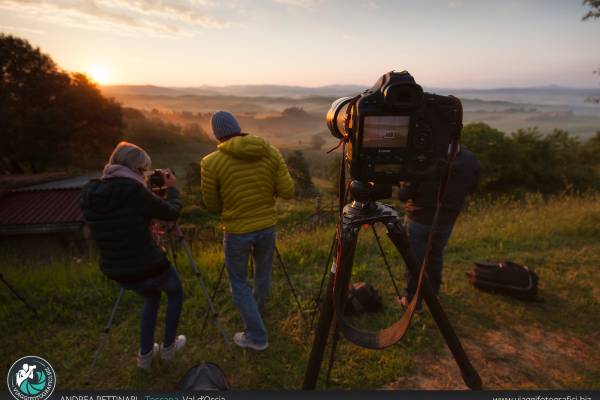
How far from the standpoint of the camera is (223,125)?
9.83ft

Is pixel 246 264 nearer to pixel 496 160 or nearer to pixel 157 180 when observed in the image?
pixel 157 180

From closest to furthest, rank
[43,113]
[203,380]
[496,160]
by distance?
[203,380], [43,113], [496,160]

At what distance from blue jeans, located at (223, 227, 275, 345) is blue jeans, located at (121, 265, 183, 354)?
1.82 feet

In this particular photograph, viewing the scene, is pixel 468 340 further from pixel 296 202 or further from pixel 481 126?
pixel 481 126

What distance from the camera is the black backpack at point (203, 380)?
98.2 inches

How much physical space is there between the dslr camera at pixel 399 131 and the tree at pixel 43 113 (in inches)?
1120

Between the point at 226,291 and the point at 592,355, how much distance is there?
436 cm

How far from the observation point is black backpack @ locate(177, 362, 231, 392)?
8.18ft

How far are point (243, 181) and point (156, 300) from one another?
1460 millimetres

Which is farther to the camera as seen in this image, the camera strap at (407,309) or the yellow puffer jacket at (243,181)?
the yellow puffer jacket at (243,181)

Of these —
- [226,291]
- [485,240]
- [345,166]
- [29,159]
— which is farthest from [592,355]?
[29,159]

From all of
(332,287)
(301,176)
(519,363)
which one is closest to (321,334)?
(332,287)

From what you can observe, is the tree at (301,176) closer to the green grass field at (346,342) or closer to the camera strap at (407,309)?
the green grass field at (346,342)

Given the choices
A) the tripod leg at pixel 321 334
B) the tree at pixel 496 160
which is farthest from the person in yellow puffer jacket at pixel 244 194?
the tree at pixel 496 160
